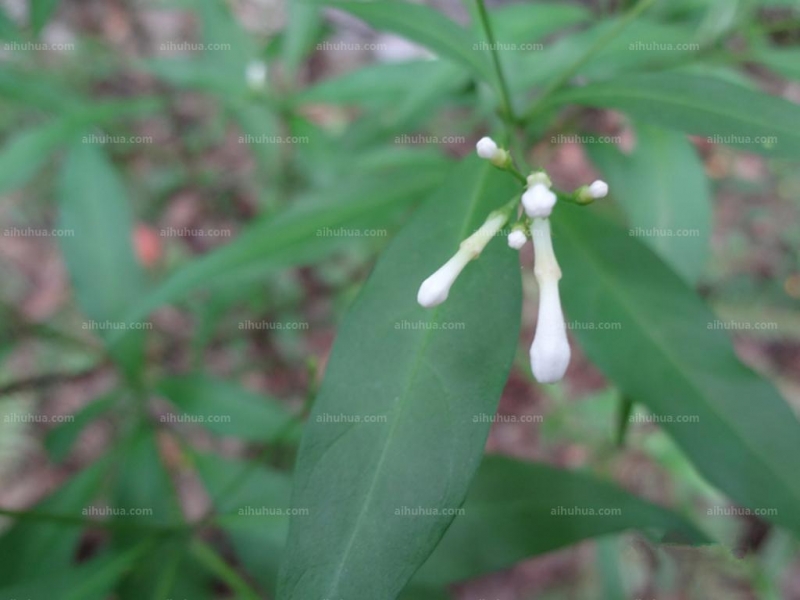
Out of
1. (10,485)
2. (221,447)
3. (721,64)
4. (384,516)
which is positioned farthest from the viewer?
(221,447)

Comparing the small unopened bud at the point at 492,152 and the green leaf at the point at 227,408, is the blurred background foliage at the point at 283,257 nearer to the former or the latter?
the green leaf at the point at 227,408

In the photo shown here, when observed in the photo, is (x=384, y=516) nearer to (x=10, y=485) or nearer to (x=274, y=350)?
(x=274, y=350)

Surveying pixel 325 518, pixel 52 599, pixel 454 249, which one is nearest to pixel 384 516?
pixel 325 518

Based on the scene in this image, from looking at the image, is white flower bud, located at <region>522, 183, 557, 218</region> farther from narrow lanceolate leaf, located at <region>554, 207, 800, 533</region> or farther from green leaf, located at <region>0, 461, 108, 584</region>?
green leaf, located at <region>0, 461, 108, 584</region>

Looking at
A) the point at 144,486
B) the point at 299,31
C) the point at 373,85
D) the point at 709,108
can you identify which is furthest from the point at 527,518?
the point at 299,31

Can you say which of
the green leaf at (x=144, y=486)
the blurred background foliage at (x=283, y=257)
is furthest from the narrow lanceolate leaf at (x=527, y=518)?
the green leaf at (x=144, y=486)

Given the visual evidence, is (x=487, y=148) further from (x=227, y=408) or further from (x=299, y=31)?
(x=299, y=31)
